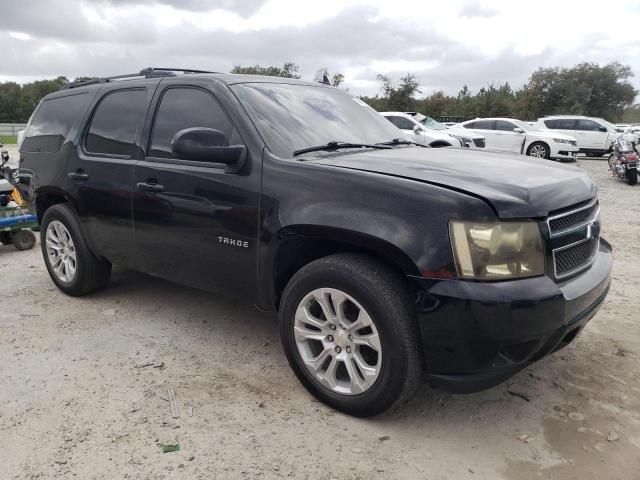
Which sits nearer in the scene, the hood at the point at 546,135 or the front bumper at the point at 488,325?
the front bumper at the point at 488,325

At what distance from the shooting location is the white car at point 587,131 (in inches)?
825

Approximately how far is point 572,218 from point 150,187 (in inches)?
105

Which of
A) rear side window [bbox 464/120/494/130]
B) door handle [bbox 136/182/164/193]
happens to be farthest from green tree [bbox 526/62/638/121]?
door handle [bbox 136/182/164/193]

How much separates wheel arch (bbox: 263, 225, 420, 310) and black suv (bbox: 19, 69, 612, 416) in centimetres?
1

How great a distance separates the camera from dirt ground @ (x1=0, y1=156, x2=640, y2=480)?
8.32 feet

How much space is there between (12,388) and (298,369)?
173 centimetres

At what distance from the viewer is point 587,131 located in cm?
2108

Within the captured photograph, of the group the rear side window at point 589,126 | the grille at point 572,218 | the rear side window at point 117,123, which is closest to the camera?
the grille at point 572,218

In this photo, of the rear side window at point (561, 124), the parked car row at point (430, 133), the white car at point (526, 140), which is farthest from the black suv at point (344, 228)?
the rear side window at point (561, 124)

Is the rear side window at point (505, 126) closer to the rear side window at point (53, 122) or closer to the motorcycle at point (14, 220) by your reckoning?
the motorcycle at point (14, 220)

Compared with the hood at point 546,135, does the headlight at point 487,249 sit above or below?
below

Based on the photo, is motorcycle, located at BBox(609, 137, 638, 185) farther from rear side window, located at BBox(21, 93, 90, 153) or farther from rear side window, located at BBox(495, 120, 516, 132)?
rear side window, located at BBox(21, 93, 90, 153)

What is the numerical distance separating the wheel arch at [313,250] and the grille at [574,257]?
0.73 metres

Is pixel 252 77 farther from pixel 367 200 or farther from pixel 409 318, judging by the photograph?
pixel 409 318
